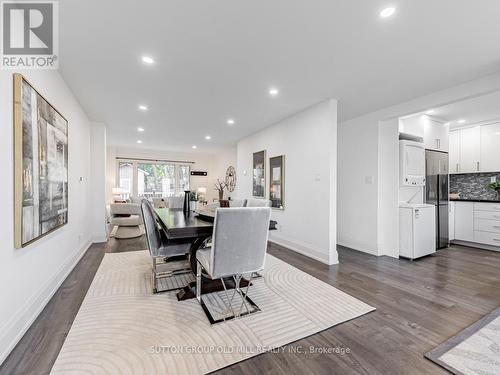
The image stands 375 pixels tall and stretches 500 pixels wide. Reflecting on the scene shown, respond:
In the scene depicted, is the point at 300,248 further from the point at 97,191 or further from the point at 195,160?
the point at 195,160

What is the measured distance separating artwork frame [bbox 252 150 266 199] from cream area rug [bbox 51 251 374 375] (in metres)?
2.79

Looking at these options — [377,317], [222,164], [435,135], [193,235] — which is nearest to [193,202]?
Answer: [193,235]

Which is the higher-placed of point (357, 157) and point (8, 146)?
point (357, 157)

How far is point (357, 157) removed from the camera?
436 centimetres

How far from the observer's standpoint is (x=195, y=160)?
964 cm

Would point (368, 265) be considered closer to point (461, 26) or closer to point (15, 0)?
point (461, 26)

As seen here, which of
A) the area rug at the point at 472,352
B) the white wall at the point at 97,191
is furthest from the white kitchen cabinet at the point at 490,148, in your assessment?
the white wall at the point at 97,191

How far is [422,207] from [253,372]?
3.84 m

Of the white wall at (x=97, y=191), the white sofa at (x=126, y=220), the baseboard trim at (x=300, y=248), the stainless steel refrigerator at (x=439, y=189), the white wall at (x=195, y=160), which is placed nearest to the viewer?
the baseboard trim at (x=300, y=248)

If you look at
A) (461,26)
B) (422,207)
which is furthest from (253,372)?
(422,207)

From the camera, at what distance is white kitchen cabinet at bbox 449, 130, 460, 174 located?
493 cm

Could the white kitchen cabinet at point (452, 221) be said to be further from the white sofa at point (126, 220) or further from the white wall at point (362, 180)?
the white sofa at point (126, 220)

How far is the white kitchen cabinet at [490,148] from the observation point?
14.3 feet

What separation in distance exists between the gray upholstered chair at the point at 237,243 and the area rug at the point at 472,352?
1416 mm
